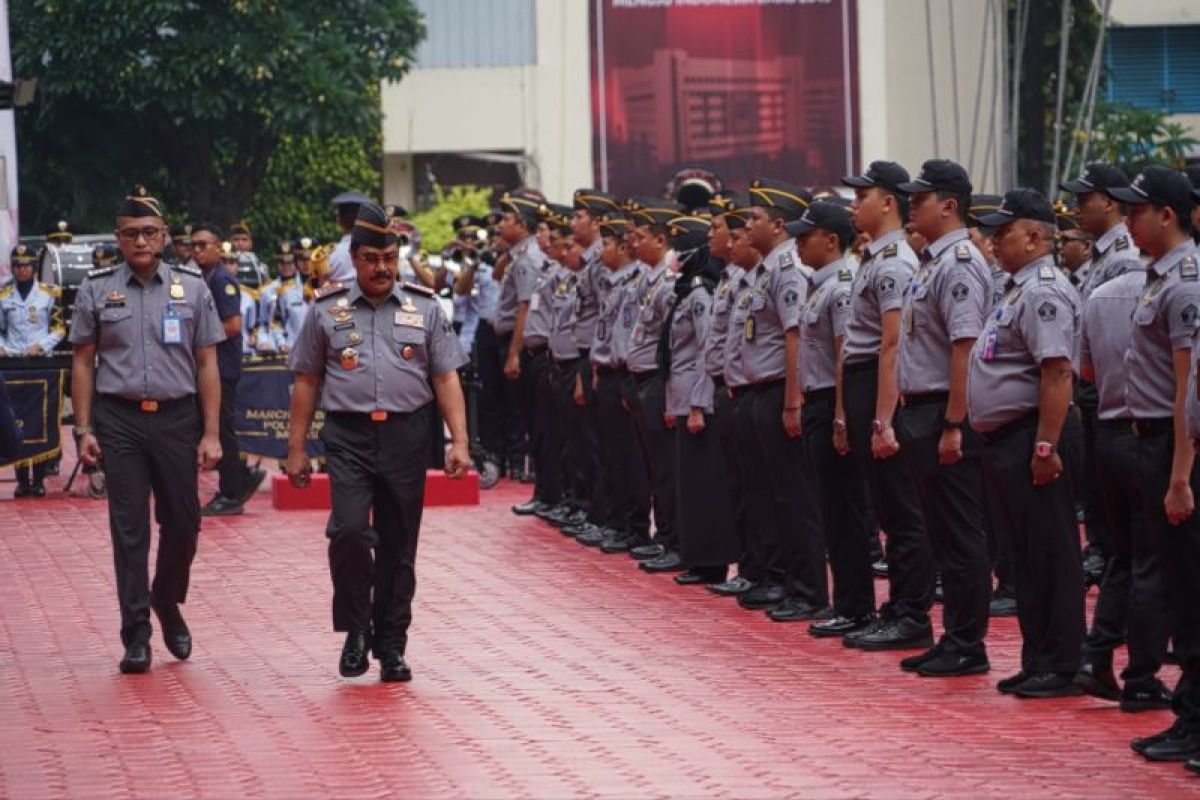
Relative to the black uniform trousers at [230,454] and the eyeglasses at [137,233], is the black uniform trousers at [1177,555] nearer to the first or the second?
the eyeglasses at [137,233]

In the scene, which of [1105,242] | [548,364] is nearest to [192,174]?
[548,364]

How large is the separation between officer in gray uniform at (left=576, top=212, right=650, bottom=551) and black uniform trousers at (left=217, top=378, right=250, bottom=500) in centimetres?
326

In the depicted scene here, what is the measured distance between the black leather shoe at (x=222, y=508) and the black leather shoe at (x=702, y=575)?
620 centimetres

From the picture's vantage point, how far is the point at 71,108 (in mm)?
44875

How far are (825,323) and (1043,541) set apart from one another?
2.74 meters

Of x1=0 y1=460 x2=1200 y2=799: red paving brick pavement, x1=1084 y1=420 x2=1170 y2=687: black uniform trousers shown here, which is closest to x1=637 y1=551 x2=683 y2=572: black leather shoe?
x1=0 y1=460 x2=1200 y2=799: red paving brick pavement

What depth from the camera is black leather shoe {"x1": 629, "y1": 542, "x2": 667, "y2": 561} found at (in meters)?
17.6

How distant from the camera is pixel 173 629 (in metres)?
13.0

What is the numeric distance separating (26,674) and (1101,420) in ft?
17.7

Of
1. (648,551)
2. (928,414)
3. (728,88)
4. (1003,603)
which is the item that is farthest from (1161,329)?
(728,88)

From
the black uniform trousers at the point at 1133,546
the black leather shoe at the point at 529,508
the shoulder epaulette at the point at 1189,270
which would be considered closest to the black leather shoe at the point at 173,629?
the black uniform trousers at the point at 1133,546

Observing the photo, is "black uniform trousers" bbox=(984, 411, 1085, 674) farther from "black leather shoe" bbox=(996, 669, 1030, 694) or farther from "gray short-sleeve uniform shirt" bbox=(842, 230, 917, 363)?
"gray short-sleeve uniform shirt" bbox=(842, 230, 917, 363)

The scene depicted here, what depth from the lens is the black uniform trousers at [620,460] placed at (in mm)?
18281

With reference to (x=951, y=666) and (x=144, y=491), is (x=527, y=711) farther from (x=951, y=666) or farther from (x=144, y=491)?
(x=144, y=491)
